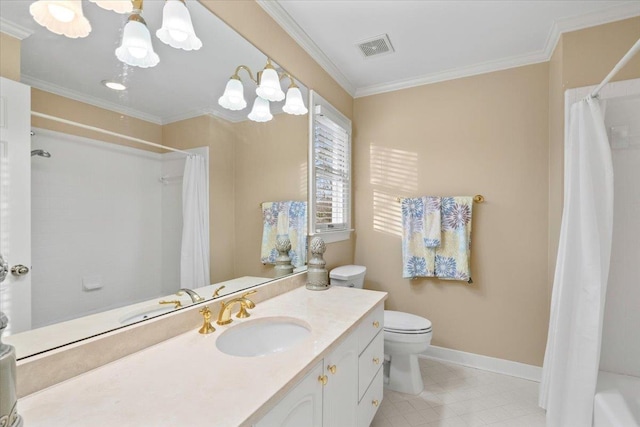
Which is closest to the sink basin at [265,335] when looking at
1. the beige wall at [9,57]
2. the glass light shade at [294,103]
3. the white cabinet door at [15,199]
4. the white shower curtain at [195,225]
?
the white shower curtain at [195,225]

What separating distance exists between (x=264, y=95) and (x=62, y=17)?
3.09ft

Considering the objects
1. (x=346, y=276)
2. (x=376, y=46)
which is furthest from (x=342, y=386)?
(x=376, y=46)

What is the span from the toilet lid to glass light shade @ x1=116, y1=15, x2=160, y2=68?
78.3 inches

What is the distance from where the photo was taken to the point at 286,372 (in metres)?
0.85

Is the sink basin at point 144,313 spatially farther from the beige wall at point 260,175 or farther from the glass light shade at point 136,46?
the glass light shade at point 136,46

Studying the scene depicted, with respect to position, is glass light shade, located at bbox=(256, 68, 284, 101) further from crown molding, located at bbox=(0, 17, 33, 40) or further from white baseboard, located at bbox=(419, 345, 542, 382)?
white baseboard, located at bbox=(419, 345, 542, 382)

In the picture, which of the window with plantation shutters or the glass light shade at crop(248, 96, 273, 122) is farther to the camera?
the window with plantation shutters

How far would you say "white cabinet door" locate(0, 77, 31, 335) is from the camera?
0.75m

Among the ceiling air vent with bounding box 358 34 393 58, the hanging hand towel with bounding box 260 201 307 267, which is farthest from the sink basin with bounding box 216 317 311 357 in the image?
the ceiling air vent with bounding box 358 34 393 58

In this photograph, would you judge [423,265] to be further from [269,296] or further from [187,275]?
[187,275]

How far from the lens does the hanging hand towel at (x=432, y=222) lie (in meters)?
2.38

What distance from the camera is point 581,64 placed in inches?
72.7

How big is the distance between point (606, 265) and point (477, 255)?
90 cm

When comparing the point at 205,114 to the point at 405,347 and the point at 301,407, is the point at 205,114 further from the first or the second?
the point at 405,347
